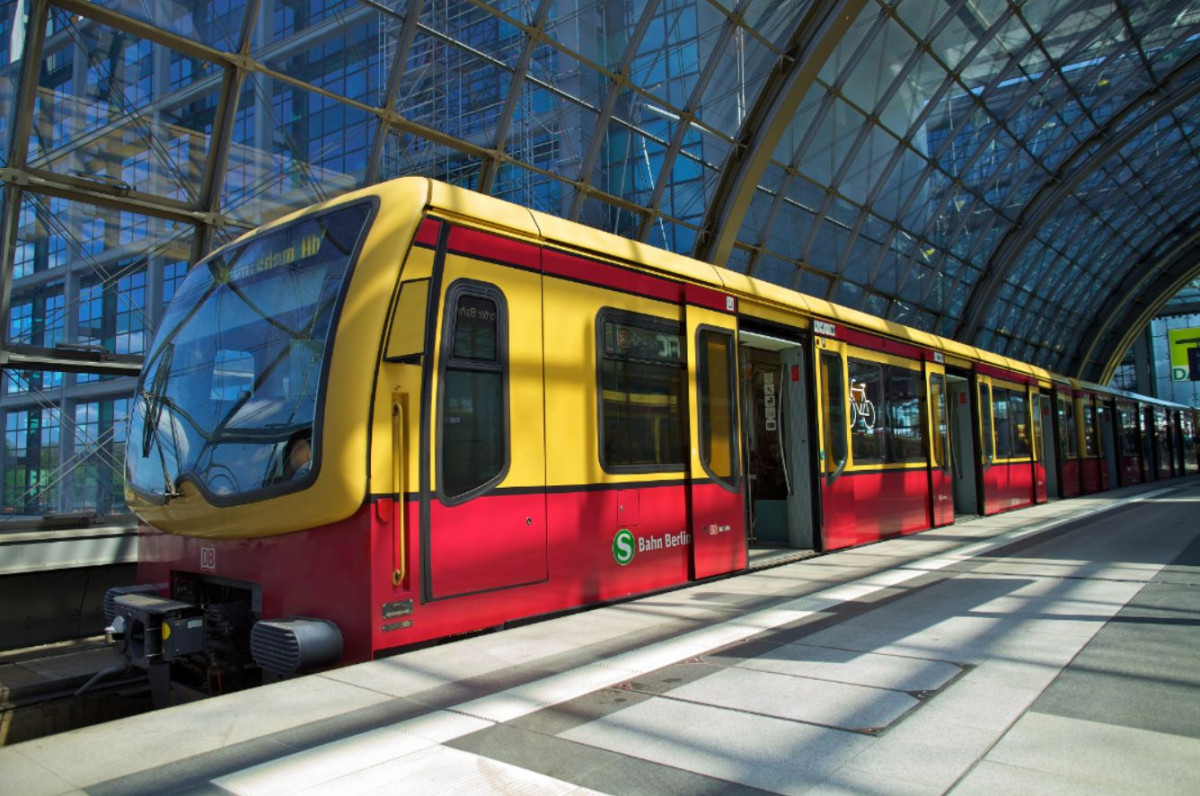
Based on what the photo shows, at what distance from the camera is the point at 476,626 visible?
5168mm

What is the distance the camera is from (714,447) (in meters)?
7.44

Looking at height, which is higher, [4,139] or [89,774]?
[4,139]

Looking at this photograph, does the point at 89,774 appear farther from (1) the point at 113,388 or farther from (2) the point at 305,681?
(1) the point at 113,388

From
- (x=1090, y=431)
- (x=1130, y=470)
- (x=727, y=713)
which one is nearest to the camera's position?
(x=727, y=713)

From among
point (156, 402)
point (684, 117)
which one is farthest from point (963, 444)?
point (156, 402)

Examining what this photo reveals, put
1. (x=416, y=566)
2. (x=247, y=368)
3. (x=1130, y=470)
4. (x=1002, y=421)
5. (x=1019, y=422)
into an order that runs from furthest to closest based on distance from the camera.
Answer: (x=1130, y=470) → (x=1019, y=422) → (x=1002, y=421) → (x=247, y=368) → (x=416, y=566)

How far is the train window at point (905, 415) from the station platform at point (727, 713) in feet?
15.4

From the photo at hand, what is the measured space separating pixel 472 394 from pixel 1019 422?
542 inches

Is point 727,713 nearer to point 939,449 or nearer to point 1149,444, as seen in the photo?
point 939,449

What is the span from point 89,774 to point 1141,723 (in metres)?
4.21

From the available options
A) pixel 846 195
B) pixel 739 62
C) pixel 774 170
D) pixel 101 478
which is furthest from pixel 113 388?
pixel 846 195

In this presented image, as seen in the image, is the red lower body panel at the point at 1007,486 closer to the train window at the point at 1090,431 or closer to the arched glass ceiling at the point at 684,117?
the train window at the point at 1090,431

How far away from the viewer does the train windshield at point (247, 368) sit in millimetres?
4824

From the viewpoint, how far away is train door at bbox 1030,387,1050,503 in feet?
54.2
